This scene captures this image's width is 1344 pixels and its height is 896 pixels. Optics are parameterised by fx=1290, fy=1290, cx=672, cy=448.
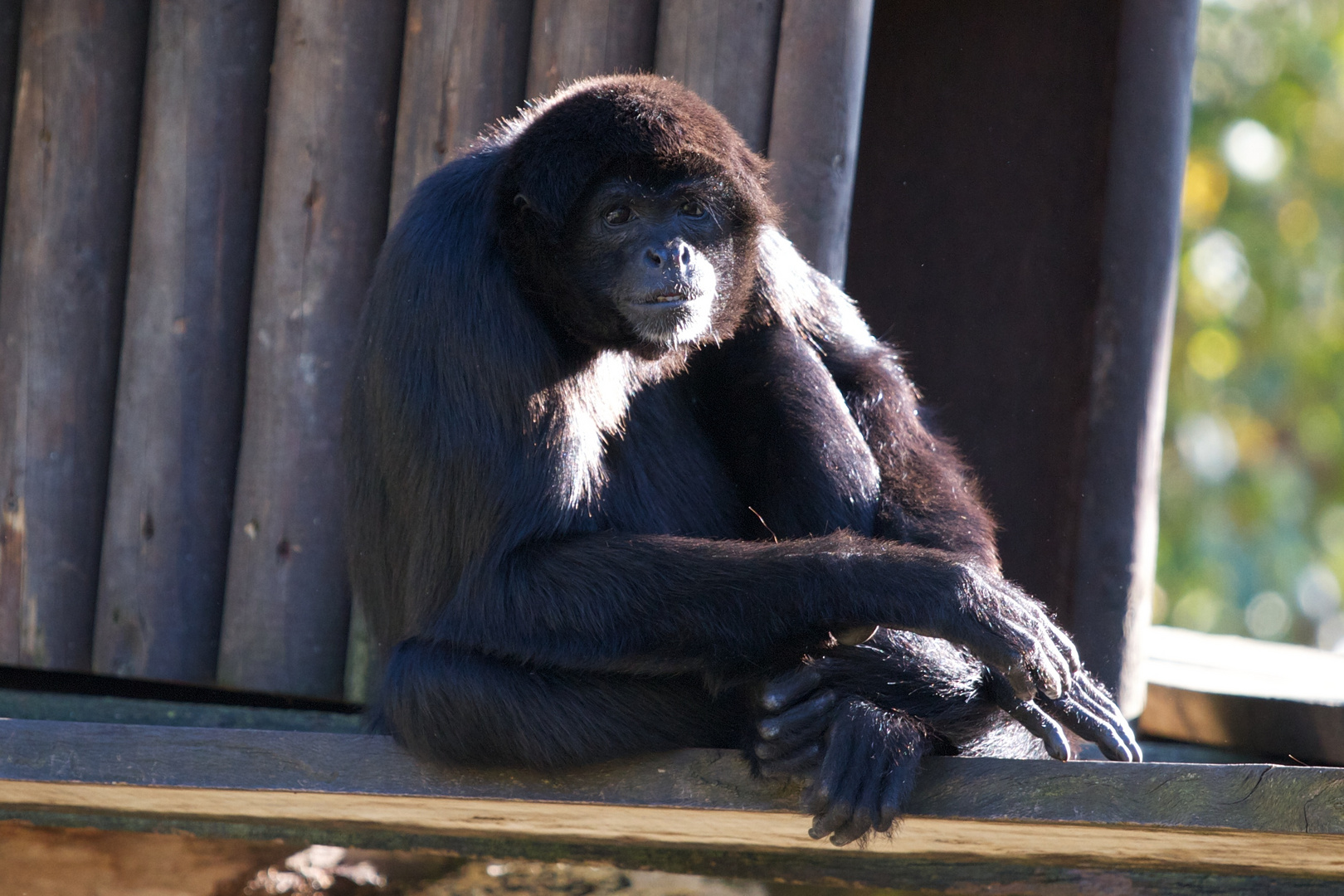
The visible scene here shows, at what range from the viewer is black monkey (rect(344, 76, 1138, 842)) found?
3.51m

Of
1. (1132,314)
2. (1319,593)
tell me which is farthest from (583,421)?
(1319,593)

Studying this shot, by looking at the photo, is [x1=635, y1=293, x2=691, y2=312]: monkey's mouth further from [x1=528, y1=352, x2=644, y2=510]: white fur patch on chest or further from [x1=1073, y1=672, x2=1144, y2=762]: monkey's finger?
[x1=1073, y1=672, x2=1144, y2=762]: monkey's finger

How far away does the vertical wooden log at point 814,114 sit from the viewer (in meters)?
5.01

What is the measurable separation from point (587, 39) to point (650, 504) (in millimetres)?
2132

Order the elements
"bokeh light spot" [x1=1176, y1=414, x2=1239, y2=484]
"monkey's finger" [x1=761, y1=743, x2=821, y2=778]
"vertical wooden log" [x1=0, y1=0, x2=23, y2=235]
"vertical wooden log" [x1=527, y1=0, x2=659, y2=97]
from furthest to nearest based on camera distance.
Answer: "bokeh light spot" [x1=1176, y1=414, x2=1239, y2=484] → "vertical wooden log" [x1=0, y1=0, x2=23, y2=235] → "vertical wooden log" [x1=527, y1=0, x2=659, y2=97] → "monkey's finger" [x1=761, y1=743, x2=821, y2=778]

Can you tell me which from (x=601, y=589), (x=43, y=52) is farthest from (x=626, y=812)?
(x=43, y=52)

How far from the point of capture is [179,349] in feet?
17.6

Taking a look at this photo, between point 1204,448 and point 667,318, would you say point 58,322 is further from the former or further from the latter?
point 1204,448

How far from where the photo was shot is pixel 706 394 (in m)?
4.64

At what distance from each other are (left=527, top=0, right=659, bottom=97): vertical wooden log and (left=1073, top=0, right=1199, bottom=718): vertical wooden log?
2.29 meters

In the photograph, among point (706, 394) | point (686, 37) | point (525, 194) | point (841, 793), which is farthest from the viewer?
point (686, 37)

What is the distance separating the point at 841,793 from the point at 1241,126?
19.3 metres

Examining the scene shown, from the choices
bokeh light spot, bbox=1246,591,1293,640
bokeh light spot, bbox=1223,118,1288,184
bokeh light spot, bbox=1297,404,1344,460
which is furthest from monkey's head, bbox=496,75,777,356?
bokeh light spot, bbox=1246,591,1293,640

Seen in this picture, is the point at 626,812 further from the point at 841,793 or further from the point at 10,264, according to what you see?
the point at 10,264
